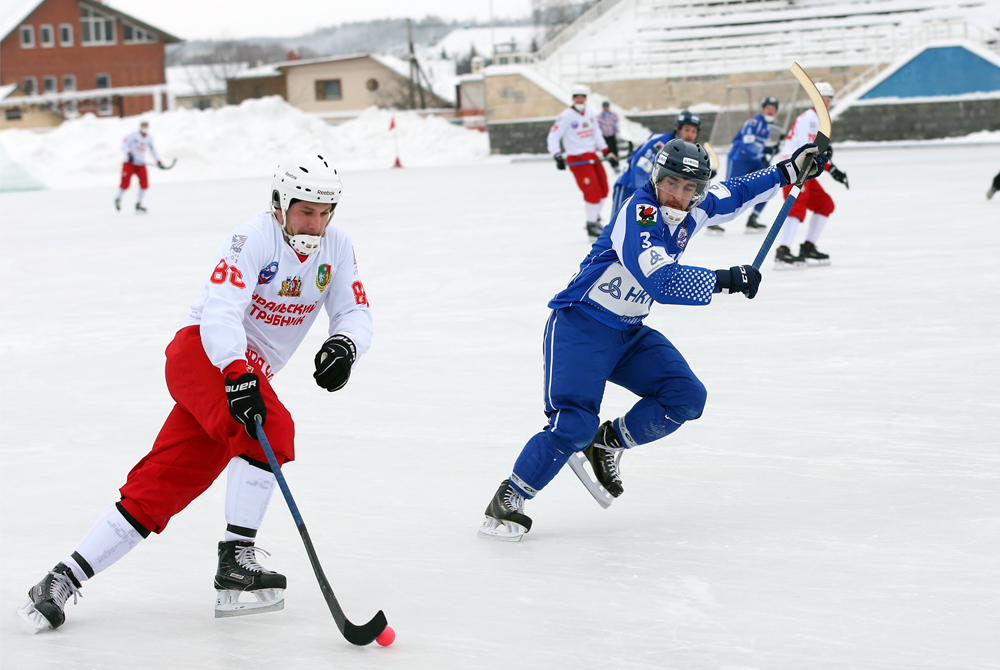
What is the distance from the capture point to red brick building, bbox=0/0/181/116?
45094 mm

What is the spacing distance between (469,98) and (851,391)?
3521cm

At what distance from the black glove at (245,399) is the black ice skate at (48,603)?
625 mm

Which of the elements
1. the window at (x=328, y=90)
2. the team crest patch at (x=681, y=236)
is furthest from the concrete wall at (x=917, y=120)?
the window at (x=328, y=90)

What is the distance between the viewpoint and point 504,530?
9.91 feet

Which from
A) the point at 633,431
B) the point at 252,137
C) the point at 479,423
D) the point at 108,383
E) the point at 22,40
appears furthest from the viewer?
the point at 22,40

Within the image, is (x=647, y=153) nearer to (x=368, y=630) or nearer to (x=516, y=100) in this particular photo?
(x=368, y=630)

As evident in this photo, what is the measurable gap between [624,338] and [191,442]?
130cm

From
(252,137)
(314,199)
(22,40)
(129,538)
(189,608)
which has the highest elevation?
(22,40)

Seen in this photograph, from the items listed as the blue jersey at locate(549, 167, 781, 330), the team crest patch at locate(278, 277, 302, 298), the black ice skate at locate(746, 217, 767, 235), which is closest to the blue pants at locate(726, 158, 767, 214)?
the black ice skate at locate(746, 217, 767, 235)

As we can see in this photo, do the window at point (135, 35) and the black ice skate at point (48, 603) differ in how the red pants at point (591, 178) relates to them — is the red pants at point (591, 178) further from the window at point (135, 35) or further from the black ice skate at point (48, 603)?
the window at point (135, 35)

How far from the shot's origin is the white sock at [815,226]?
7.86 m

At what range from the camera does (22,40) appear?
45094 millimetres

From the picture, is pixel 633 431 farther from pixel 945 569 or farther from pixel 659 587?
pixel 945 569

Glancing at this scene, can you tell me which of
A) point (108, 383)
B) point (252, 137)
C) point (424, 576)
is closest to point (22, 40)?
point (252, 137)
